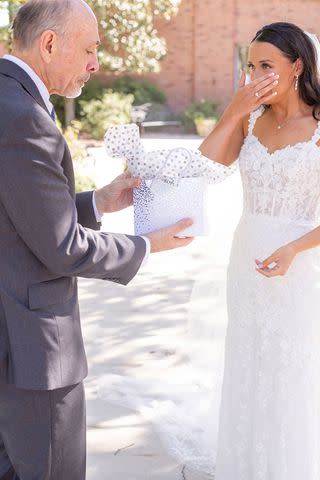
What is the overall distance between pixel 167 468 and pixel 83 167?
845cm

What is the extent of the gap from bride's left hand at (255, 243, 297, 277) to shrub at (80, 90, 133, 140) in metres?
17.9

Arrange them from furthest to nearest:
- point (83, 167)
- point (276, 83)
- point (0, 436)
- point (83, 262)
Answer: point (83, 167)
point (276, 83)
point (0, 436)
point (83, 262)

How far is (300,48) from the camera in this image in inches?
113

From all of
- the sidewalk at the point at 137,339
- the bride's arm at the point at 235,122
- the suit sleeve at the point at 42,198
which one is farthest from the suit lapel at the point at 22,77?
the sidewalk at the point at 137,339

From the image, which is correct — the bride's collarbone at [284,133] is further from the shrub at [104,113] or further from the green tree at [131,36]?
the shrub at [104,113]

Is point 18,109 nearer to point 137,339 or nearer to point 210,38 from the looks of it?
point 137,339

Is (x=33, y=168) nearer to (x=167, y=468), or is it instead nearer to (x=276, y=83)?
(x=276, y=83)

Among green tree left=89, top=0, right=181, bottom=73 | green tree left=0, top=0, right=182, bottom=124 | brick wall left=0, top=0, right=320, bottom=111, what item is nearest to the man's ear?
green tree left=0, top=0, right=182, bottom=124

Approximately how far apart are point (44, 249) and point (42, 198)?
0.48 ft

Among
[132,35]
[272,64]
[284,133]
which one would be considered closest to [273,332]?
[284,133]

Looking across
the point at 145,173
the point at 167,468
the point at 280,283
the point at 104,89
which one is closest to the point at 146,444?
the point at 167,468

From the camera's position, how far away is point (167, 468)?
3635 millimetres

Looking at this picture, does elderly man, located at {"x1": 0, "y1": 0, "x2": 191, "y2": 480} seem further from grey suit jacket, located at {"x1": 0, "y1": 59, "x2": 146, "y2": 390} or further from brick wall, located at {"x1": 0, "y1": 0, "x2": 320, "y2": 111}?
brick wall, located at {"x1": 0, "y1": 0, "x2": 320, "y2": 111}

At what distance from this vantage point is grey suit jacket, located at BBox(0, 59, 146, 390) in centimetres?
202
